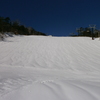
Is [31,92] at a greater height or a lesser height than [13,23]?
lesser

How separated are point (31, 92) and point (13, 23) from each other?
36698mm

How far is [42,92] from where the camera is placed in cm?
172

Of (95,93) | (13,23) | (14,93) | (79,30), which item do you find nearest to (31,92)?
(14,93)

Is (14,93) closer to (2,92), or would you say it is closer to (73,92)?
(2,92)

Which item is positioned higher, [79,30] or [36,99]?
[79,30]

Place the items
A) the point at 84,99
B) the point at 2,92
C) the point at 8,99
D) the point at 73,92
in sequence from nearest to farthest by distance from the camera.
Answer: the point at 84,99
the point at 8,99
the point at 73,92
the point at 2,92

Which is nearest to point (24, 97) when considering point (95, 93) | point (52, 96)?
point (52, 96)

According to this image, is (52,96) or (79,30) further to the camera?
(79,30)

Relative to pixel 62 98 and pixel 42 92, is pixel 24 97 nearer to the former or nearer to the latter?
pixel 42 92

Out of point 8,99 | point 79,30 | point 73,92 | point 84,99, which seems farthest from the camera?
point 79,30

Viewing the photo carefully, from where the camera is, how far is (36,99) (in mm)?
1510

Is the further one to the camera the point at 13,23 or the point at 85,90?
the point at 13,23

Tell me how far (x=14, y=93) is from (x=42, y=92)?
485 mm

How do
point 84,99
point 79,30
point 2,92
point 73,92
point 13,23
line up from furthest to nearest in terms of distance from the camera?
point 79,30, point 13,23, point 2,92, point 73,92, point 84,99
